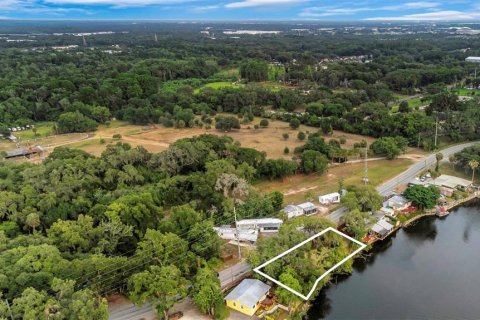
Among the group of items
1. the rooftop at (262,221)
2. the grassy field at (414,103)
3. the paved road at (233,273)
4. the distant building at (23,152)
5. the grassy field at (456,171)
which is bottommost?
the paved road at (233,273)

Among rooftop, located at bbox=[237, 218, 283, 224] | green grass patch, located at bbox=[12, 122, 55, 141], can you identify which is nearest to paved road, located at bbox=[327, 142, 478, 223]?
rooftop, located at bbox=[237, 218, 283, 224]

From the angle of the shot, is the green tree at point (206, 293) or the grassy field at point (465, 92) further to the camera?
the grassy field at point (465, 92)

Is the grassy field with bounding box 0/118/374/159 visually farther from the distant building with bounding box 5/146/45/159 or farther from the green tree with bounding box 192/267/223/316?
the green tree with bounding box 192/267/223/316

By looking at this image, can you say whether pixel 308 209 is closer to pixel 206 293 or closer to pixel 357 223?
pixel 357 223

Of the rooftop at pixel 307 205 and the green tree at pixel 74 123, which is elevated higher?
the green tree at pixel 74 123

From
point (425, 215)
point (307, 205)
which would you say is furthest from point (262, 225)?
point (425, 215)

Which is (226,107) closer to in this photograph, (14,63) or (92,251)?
(92,251)

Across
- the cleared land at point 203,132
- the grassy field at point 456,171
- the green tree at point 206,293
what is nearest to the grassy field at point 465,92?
the cleared land at point 203,132

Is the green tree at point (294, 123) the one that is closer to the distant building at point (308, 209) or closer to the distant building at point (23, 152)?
the distant building at point (308, 209)
